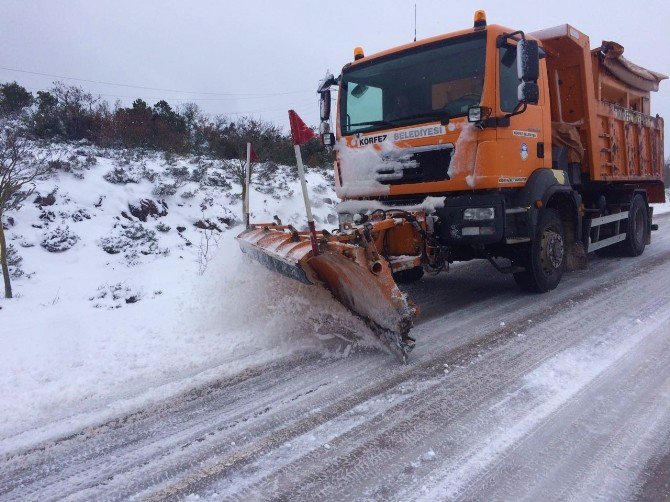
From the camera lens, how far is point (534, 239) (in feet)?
16.7

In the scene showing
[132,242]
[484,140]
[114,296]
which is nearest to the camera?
[484,140]

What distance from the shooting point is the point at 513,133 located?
15.5 feet

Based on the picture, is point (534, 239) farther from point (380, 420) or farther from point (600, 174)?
point (380, 420)

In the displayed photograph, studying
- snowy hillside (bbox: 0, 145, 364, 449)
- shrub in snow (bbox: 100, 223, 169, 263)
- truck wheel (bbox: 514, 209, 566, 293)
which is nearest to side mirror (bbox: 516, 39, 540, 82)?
truck wheel (bbox: 514, 209, 566, 293)

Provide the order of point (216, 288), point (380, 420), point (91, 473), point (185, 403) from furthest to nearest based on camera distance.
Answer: point (216, 288), point (185, 403), point (380, 420), point (91, 473)

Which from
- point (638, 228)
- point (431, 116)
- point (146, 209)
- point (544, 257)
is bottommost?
point (544, 257)

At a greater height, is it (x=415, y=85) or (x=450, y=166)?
(x=415, y=85)

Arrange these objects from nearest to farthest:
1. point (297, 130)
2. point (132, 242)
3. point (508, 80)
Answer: point (297, 130)
point (508, 80)
point (132, 242)

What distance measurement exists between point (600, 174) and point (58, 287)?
7541 mm

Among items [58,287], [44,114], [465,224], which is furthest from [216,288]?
[44,114]

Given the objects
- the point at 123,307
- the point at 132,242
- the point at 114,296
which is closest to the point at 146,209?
the point at 132,242

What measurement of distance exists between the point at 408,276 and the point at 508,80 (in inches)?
107

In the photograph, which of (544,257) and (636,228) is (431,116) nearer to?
(544,257)

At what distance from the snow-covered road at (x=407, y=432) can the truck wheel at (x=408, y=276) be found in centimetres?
227
